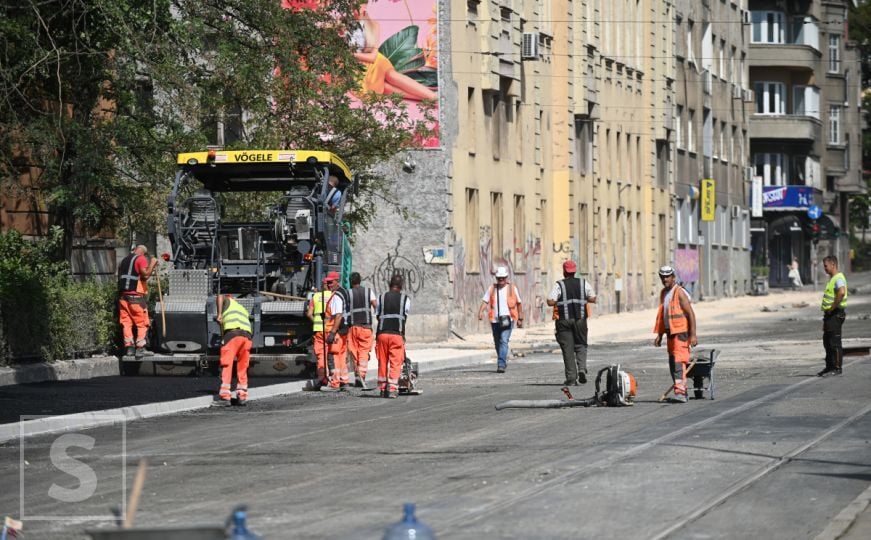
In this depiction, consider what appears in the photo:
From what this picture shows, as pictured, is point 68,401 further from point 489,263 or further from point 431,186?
point 489,263

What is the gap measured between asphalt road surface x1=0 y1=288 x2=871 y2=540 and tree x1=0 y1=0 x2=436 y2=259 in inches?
248

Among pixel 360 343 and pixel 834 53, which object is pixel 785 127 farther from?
pixel 360 343

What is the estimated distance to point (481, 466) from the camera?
14.3 metres

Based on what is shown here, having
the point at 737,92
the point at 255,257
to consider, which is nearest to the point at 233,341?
the point at 255,257

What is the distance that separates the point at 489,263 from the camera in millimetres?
46344

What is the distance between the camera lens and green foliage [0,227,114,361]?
2541 centimetres

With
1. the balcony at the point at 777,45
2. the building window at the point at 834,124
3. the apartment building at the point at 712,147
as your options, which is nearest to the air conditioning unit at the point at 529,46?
the apartment building at the point at 712,147

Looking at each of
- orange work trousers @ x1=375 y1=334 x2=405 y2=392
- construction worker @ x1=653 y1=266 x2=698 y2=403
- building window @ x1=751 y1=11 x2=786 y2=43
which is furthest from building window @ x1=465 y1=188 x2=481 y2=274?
building window @ x1=751 y1=11 x2=786 y2=43

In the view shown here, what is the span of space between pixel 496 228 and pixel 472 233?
7.74 ft

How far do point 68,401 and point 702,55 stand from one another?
185ft

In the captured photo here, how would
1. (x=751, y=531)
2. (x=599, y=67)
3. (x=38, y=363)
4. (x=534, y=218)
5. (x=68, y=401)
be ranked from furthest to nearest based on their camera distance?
(x=599, y=67) → (x=534, y=218) → (x=38, y=363) → (x=68, y=401) → (x=751, y=531)

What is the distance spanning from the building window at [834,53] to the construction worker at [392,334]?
76349 millimetres

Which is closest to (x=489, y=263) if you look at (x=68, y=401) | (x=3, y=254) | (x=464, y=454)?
(x=3, y=254)

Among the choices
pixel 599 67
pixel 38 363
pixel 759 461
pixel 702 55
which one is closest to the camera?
pixel 759 461
